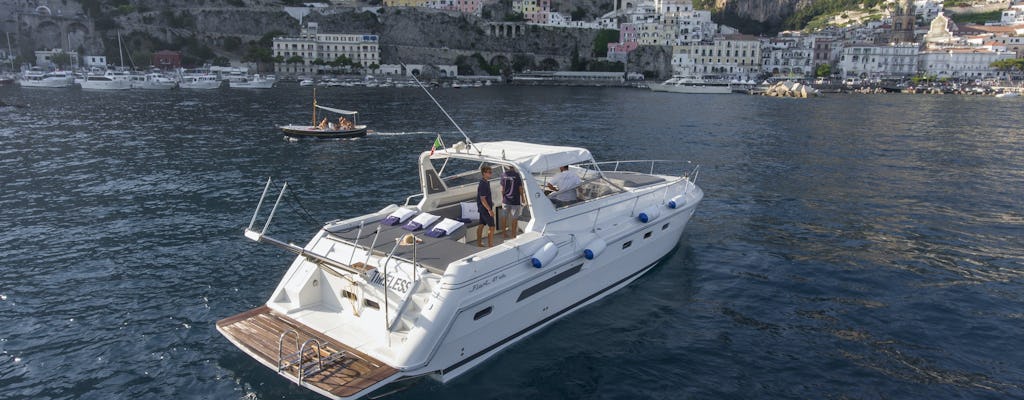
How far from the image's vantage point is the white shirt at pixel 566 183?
12.6 meters

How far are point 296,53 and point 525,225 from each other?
133287 mm

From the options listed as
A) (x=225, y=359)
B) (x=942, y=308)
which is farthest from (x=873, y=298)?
(x=225, y=359)

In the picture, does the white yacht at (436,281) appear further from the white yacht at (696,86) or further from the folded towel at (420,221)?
the white yacht at (696,86)

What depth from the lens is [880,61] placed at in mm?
136125

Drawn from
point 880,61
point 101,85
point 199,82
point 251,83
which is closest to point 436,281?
point 251,83

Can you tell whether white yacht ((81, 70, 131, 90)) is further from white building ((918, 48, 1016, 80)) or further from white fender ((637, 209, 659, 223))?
white building ((918, 48, 1016, 80))

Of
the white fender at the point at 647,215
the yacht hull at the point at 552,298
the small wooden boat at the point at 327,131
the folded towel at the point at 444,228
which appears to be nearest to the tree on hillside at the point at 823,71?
the small wooden boat at the point at 327,131

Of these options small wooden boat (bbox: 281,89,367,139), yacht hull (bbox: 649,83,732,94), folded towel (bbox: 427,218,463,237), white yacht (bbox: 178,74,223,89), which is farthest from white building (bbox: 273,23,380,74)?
folded towel (bbox: 427,218,463,237)

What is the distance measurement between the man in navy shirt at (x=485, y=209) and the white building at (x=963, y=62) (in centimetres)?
14892

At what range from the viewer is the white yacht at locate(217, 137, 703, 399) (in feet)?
28.2

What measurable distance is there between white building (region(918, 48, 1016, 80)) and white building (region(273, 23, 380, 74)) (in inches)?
4823

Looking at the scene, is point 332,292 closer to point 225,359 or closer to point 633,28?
point 225,359

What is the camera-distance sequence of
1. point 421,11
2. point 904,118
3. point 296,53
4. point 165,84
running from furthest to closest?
1. point 421,11
2. point 296,53
3. point 165,84
4. point 904,118

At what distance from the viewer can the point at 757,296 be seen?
13.5 m
